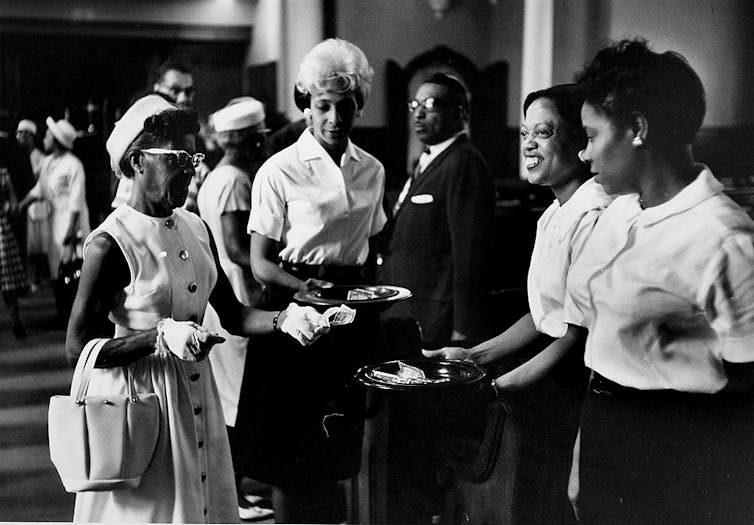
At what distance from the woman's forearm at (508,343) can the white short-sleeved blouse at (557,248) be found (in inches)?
1.3

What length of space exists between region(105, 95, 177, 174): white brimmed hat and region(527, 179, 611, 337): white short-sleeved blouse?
1.33m

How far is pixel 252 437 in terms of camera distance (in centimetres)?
311

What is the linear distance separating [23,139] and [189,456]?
1238 mm

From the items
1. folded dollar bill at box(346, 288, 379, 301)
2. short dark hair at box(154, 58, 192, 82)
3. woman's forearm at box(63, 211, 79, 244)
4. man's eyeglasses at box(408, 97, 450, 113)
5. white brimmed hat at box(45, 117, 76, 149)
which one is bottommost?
folded dollar bill at box(346, 288, 379, 301)

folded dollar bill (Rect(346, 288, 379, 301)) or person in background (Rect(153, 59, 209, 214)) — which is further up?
person in background (Rect(153, 59, 209, 214))

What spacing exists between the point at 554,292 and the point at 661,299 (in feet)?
1.15

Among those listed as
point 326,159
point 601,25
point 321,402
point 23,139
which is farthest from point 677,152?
point 23,139

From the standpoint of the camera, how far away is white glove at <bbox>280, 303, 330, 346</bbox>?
113 inches

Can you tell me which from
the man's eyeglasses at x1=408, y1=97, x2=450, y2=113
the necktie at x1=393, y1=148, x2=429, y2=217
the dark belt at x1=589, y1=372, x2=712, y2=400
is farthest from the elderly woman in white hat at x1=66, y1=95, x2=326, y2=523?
the dark belt at x1=589, y1=372, x2=712, y2=400

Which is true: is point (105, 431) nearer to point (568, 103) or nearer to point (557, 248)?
point (557, 248)

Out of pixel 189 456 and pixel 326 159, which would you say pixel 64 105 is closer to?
pixel 326 159

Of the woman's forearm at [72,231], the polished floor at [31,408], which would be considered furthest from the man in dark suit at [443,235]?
the polished floor at [31,408]

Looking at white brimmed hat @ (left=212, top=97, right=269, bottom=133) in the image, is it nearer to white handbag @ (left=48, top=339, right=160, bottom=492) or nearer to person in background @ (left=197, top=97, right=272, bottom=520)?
person in background @ (left=197, top=97, right=272, bottom=520)

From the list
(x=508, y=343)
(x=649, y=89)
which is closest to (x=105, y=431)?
(x=508, y=343)
